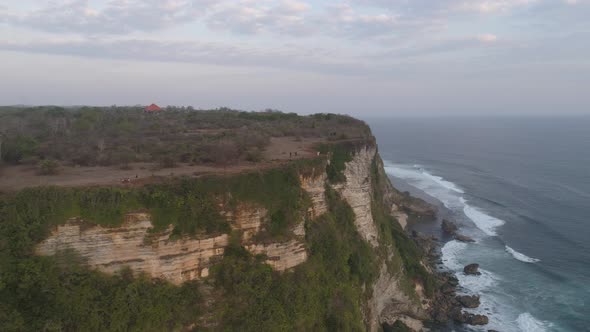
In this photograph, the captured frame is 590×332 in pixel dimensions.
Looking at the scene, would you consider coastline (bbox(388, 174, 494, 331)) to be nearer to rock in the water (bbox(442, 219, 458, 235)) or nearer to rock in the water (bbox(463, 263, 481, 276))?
rock in the water (bbox(442, 219, 458, 235))

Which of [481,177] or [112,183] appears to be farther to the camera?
[481,177]

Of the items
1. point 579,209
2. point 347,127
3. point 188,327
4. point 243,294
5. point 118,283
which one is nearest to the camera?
point 118,283

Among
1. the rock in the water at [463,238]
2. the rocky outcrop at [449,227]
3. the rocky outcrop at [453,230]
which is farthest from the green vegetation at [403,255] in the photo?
the rocky outcrop at [449,227]

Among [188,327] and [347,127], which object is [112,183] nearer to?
[188,327]

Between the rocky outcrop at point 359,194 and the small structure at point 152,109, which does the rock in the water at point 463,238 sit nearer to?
the rocky outcrop at point 359,194

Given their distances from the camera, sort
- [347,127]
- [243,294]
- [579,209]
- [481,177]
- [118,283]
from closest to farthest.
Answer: [118,283] < [243,294] < [347,127] < [579,209] < [481,177]

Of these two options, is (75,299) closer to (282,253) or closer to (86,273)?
(86,273)

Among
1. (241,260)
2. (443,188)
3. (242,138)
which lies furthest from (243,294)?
(443,188)
